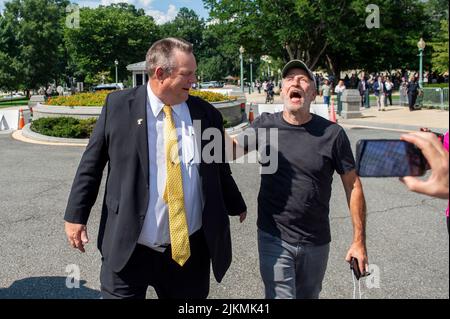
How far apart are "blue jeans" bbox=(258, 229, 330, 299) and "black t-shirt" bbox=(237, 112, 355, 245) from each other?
51mm

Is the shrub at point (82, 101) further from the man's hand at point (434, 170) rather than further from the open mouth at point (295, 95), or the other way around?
the man's hand at point (434, 170)

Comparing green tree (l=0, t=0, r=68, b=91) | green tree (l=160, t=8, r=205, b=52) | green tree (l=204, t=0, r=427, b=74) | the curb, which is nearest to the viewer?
the curb

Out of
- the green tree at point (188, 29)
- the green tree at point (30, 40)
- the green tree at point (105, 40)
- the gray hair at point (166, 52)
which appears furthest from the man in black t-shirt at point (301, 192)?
the green tree at point (188, 29)

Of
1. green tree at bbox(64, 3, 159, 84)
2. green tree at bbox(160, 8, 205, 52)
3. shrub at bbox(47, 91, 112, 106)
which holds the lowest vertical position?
shrub at bbox(47, 91, 112, 106)

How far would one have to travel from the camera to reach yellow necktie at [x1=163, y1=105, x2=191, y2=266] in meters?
2.54

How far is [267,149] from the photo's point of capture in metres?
2.84

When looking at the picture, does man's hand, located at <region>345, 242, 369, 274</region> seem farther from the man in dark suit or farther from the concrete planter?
the concrete planter

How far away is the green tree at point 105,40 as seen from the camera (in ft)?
221

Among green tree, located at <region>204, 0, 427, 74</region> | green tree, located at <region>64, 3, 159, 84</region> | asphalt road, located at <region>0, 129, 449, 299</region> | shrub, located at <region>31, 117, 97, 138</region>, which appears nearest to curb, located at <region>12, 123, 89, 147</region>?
shrub, located at <region>31, 117, 97, 138</region>

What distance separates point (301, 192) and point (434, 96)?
23245 millimetres

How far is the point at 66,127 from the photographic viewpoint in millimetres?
14648

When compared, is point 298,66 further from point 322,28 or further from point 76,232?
point 322,28
